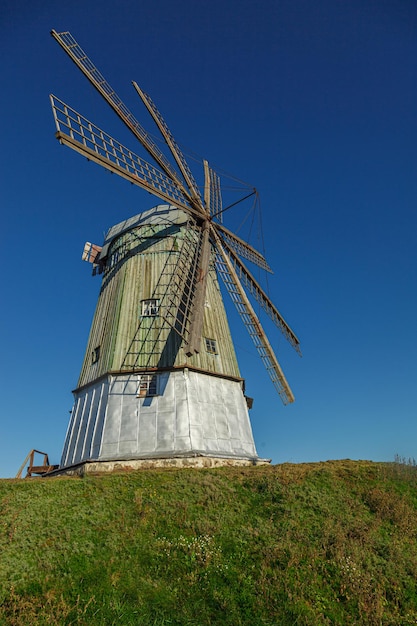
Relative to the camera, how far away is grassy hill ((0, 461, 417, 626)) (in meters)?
9.08

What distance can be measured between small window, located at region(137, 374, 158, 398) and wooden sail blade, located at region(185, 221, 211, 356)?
3428 millimetres

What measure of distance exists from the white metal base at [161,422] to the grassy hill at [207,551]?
115 inches

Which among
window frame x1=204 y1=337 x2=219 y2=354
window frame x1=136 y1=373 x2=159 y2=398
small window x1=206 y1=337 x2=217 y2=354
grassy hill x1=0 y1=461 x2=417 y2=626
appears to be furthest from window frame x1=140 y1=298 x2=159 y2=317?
grassy hill x1=0 y1=461 x2=417 y2=626

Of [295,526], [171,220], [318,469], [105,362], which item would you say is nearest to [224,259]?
[171,220]

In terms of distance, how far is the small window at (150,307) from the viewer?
22.8m

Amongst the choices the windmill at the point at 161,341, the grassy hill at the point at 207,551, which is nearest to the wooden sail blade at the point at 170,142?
the windmill at the point at 161,341

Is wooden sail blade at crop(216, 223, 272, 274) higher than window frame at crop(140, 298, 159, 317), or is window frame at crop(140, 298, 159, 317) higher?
wooden sail blade at crop(216, 223, 272, 274)

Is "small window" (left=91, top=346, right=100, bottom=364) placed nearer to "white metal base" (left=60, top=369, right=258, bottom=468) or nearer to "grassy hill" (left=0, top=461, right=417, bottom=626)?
"white metal base" (left=60, top=369, right=258, bottom=468)

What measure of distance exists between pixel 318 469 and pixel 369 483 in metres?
2.06

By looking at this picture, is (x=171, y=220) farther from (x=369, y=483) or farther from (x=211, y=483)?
(x=369, y=483)

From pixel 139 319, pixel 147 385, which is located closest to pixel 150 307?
pixel 139 319

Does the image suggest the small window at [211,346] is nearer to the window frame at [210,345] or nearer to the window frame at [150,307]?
the window frame at [210,345]

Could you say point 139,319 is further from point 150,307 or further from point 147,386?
point 147,386

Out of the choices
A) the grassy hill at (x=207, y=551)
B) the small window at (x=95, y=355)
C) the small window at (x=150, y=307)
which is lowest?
the grassy hill at (x=207, y=551)
